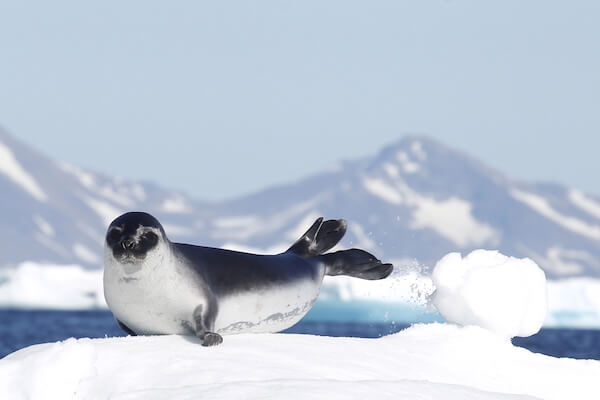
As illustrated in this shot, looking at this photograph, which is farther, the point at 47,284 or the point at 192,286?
the point at 47,284

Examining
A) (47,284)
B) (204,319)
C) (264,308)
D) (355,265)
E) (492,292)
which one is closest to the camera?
(204,319)

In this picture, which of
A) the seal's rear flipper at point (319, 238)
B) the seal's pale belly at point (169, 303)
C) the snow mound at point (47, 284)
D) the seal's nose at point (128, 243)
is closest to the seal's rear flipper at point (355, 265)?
the seal's rear flipper at point (319, 238)

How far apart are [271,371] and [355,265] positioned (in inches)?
128

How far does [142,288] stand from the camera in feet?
28.3

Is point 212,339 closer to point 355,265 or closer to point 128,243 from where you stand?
point 128,243

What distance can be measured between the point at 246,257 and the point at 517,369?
2387 mm

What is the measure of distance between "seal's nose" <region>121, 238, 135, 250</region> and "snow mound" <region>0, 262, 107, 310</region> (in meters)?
46.0

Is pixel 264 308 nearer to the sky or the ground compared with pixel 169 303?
nearer to the sky

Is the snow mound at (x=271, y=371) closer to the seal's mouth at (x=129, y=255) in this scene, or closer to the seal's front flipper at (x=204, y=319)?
the seal's front flipper at (x=204, y=319)

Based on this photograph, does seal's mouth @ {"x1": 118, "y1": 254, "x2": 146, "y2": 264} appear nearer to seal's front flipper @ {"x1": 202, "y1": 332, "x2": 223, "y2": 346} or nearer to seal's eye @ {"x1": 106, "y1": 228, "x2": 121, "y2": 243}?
seal's eye @ {"x1": 106, "y1": 228, "x2": 121, "y2": 243}

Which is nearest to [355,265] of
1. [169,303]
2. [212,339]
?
[169,303]

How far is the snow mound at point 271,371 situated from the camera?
7.50m

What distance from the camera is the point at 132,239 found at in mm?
8414

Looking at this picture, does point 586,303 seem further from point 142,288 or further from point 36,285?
point 142,288
